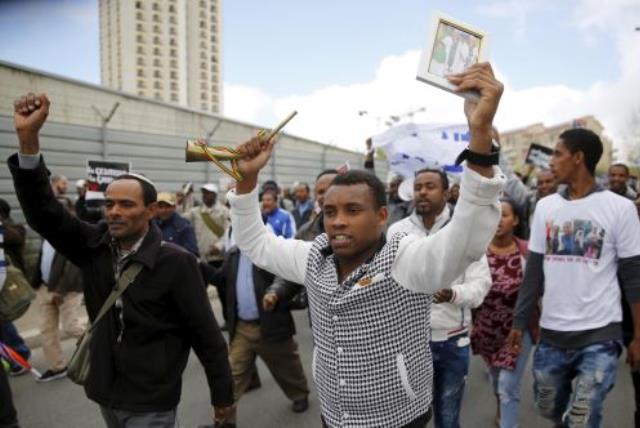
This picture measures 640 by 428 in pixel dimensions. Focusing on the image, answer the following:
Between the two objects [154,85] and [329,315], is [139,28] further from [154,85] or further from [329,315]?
[329,315]

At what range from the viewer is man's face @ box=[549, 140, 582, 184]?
2.96m

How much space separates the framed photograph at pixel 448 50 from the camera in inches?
62.0

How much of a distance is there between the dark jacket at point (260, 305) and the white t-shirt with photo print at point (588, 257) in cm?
203

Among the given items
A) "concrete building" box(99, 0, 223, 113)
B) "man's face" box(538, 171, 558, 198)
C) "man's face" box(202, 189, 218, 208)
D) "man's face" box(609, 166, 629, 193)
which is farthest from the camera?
"concrete building" box(99, 0, 223, 113)

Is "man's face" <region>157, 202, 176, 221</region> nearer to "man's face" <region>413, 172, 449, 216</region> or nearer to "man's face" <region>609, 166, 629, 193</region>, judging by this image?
"man's face" <region>413, 172, 449, 216</region>

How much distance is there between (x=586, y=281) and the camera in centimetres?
286

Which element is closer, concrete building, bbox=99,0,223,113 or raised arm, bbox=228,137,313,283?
raised arm, bbox=228,137,313,283

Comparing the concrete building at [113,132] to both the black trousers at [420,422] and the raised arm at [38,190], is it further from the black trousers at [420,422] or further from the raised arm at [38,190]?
the black trousers at [420,422]

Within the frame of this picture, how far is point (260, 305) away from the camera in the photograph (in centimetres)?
417

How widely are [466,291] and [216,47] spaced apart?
392ft

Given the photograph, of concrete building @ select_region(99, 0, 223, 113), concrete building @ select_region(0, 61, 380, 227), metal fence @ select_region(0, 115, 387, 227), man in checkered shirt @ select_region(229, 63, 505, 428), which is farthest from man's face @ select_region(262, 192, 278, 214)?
concrete building @ select_region(99, 0, 223, 113)

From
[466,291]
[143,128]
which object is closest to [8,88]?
[143,128]

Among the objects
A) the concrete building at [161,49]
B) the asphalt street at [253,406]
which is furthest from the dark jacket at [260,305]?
the concrete building at [161,49]

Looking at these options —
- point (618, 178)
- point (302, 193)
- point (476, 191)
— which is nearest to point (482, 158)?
point (476, 191)
